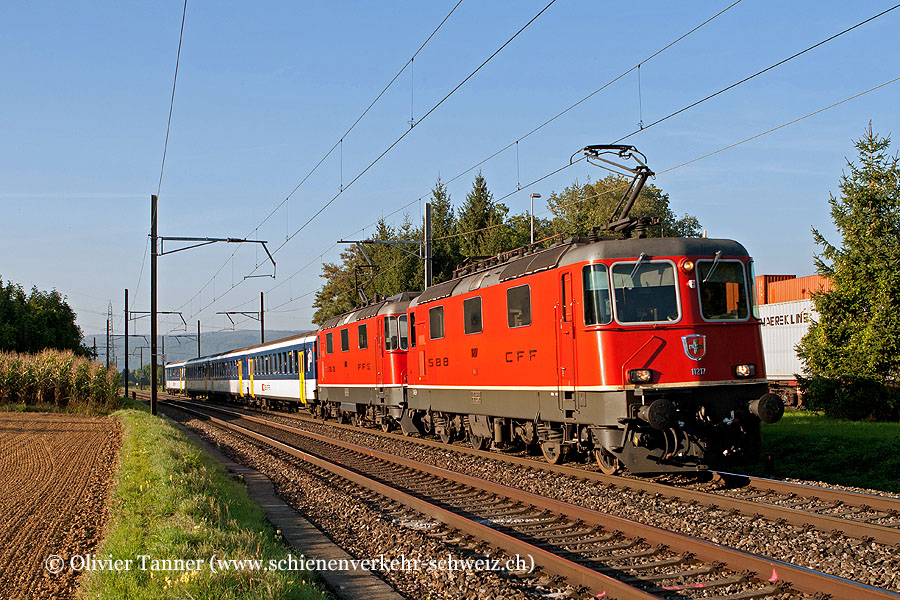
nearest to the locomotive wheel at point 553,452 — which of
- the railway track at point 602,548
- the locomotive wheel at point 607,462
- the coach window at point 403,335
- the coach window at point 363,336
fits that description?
the locomotive wheel at point 607,462

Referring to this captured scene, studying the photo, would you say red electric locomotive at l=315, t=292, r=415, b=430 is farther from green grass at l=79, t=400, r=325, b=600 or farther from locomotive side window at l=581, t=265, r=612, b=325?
locomotive side window at l=581, t=265, r=612, b=325

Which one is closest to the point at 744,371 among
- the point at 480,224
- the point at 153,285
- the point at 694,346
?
the point at 694,346

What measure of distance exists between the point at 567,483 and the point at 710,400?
2.41 meters

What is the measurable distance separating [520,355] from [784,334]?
67.6 ft

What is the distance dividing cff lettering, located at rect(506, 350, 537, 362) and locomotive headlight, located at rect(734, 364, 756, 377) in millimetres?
3182

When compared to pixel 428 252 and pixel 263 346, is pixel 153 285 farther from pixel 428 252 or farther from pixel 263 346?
pixel 263 346

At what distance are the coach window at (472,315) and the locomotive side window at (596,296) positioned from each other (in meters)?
4.04

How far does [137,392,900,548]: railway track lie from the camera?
802 centimetres

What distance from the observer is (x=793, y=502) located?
9727 millimetres

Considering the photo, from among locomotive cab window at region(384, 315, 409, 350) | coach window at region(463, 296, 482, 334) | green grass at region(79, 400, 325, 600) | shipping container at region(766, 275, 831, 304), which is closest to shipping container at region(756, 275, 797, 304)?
shipping container at region(766, 275, 831, 304)

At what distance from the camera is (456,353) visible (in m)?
16.4

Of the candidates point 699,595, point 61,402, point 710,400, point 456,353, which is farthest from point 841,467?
point 61,402

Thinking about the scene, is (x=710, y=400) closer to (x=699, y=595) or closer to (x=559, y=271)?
(x=559, y=271)

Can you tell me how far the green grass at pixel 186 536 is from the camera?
5.70 meters
